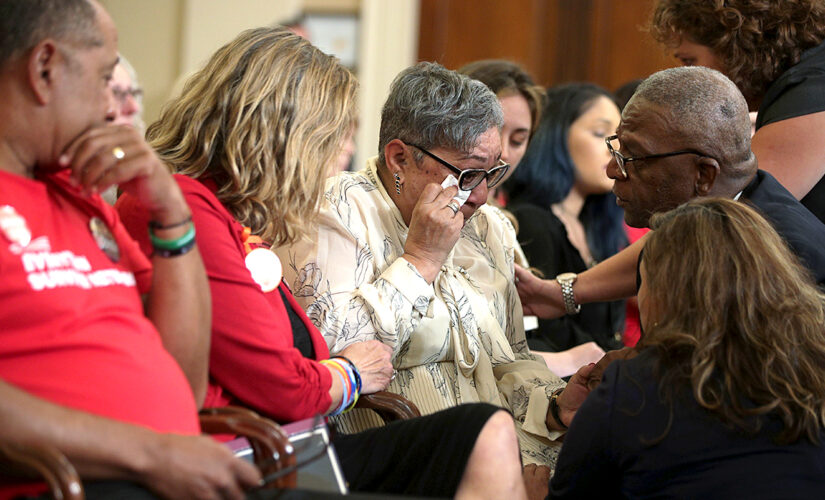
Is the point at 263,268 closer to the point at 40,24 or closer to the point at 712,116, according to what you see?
the point at 40,24

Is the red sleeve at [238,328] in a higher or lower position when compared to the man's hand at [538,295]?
higher

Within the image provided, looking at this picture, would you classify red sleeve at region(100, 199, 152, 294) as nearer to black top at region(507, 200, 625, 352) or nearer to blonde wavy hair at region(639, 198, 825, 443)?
blonde wavy hair at region(639, 198, 825, 443)

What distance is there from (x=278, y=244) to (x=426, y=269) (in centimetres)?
43

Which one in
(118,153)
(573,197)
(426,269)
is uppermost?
(118,153)

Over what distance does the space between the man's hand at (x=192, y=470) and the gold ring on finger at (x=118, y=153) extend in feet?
1.40

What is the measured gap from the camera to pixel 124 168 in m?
1.39

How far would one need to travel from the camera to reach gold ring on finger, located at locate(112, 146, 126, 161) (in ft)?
4.55

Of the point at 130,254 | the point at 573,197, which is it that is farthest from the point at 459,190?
the point at 573,197

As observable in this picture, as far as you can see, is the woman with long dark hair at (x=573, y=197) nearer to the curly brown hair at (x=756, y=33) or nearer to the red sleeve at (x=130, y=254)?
the curly brown hair at (x=756, y=33)

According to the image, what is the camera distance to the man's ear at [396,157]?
93.2 inches

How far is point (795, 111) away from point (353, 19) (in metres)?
4.22

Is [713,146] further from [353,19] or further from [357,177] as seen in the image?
[353,19]

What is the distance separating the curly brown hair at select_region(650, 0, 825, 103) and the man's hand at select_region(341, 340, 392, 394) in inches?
50.8

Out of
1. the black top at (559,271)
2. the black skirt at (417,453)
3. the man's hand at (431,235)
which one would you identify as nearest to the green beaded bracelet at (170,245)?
the black skirt at (417,453)
